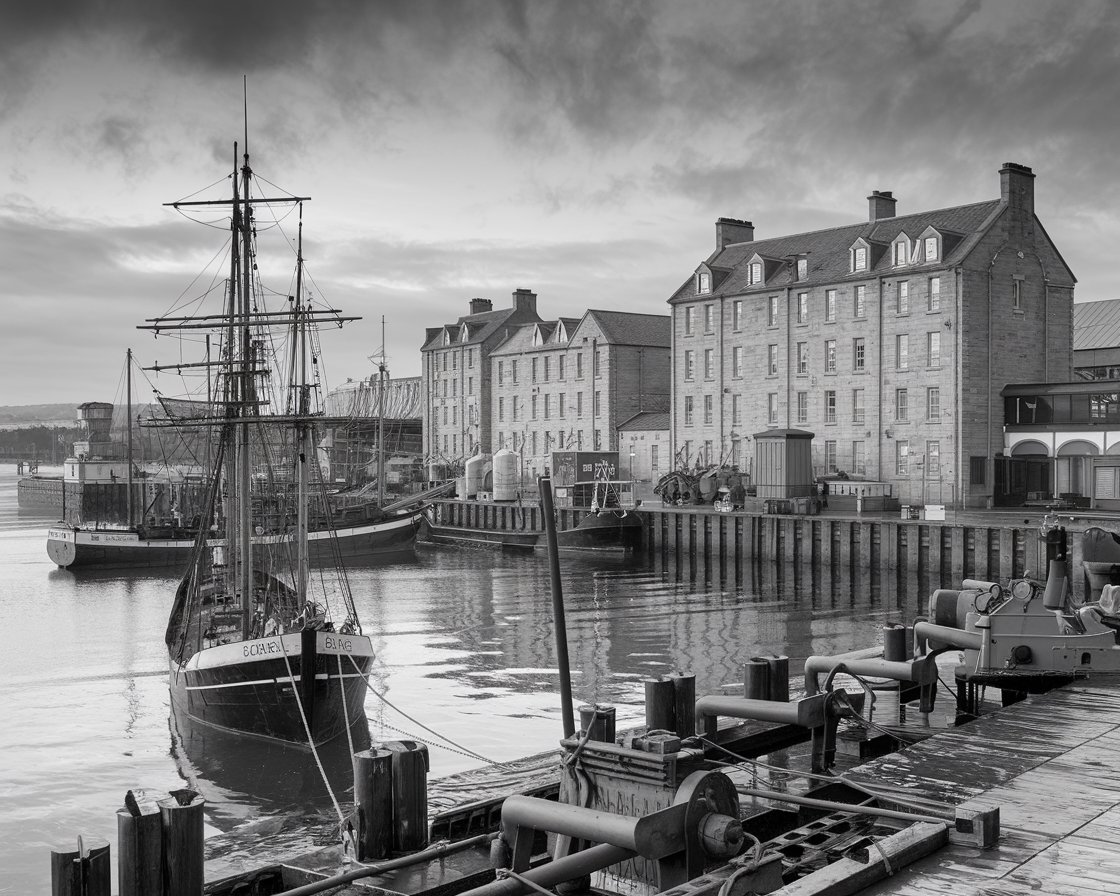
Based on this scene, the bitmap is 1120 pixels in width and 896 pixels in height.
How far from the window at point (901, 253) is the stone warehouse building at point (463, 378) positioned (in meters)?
39.2

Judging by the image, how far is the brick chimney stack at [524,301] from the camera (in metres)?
94.7

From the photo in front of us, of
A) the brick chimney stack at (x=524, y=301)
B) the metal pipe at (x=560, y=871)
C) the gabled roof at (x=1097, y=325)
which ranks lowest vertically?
the metal pipe at (x=560, y=871)

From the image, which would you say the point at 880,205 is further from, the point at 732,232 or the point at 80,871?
the point at 80,871

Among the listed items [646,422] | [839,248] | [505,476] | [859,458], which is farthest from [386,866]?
[646,422]

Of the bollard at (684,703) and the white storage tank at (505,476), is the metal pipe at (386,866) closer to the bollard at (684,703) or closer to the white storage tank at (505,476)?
the bollard at (684,703)

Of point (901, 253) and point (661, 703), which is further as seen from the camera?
Answer: point (901, 253)

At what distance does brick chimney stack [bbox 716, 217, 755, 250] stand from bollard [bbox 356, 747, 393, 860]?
221ft

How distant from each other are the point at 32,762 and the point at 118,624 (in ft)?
63.0

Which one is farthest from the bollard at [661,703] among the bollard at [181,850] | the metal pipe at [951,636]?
the metal pipe at [951,636]

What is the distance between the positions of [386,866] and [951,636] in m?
10.3

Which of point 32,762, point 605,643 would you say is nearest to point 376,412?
point 605,643

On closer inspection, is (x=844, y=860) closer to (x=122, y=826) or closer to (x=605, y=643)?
(x=122, y=826)

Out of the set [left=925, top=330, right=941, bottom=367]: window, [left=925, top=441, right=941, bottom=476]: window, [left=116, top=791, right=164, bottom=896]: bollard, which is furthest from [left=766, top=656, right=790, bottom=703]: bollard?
[left=925, top=330, right=941, bottom=367]: window

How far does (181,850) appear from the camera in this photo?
8.59 m
